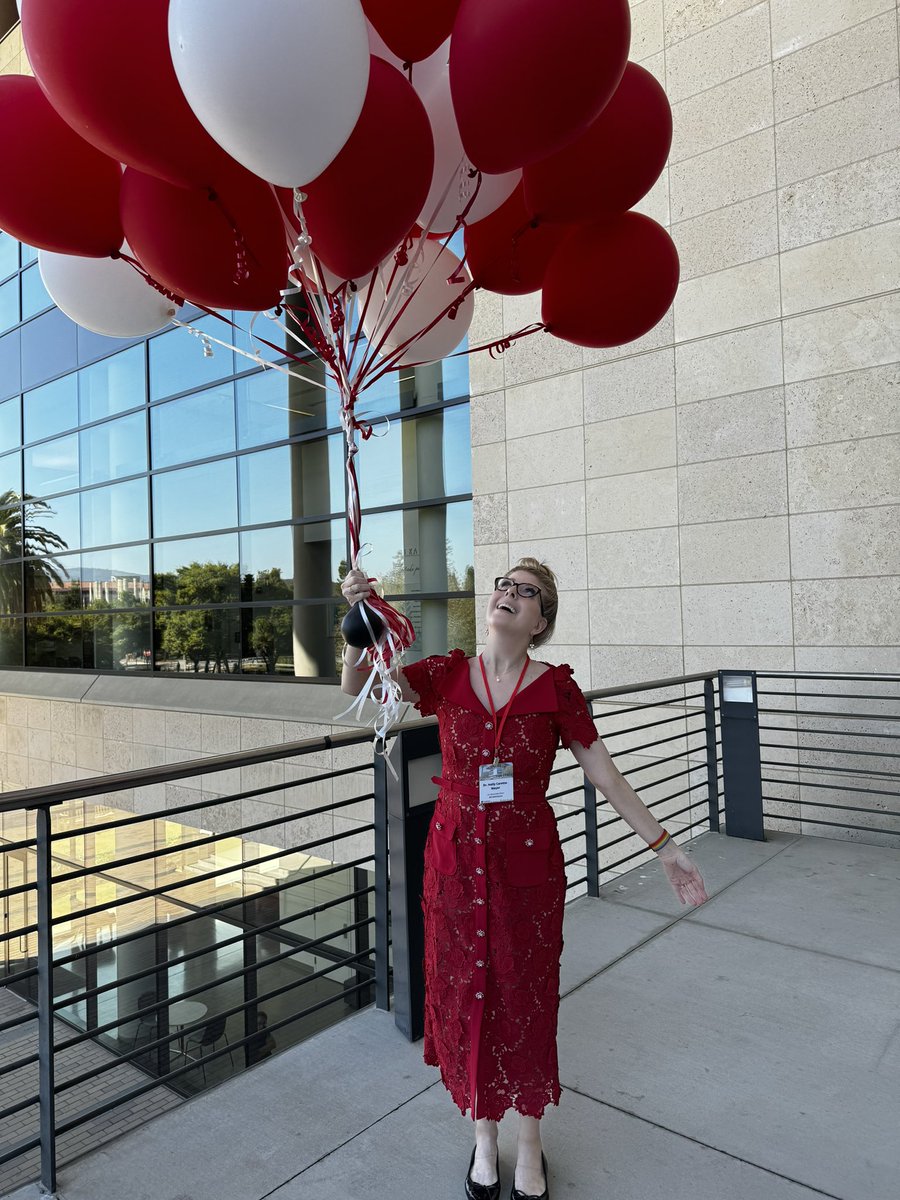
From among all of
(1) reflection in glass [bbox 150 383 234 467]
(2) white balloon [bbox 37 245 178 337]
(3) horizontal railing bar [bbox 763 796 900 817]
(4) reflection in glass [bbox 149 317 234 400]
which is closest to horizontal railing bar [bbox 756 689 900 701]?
(3) horizontal railing bar [bbox 763 796 900 817]

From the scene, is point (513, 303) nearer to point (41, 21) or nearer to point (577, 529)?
point (577, 529)

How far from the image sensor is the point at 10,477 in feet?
54.8

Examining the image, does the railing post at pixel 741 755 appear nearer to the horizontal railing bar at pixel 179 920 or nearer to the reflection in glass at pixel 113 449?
the horizontal railing bar at pixel 179 920

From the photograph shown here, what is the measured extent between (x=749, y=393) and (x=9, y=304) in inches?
599

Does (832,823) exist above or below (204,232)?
below

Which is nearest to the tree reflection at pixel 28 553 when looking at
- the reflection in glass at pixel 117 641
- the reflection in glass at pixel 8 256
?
the reflection in glass at pixel 117 641

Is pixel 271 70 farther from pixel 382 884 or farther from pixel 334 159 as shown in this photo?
pixel 382 884

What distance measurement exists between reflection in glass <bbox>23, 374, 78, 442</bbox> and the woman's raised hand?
1467 centimetres

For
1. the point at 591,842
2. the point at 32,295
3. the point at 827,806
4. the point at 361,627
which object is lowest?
the point at 827,806

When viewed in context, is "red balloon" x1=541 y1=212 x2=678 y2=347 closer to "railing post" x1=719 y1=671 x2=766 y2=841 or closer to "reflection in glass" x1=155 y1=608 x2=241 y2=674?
"railing post" x1=719 y1=671 x2=766 y2=841

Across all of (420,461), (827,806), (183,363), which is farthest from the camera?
(183,363)

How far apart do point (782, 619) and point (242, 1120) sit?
524cm

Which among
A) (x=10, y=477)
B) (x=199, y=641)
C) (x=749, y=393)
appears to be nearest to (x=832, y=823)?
(x=749, y=393)

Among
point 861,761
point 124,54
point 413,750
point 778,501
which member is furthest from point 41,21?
point 861,761
